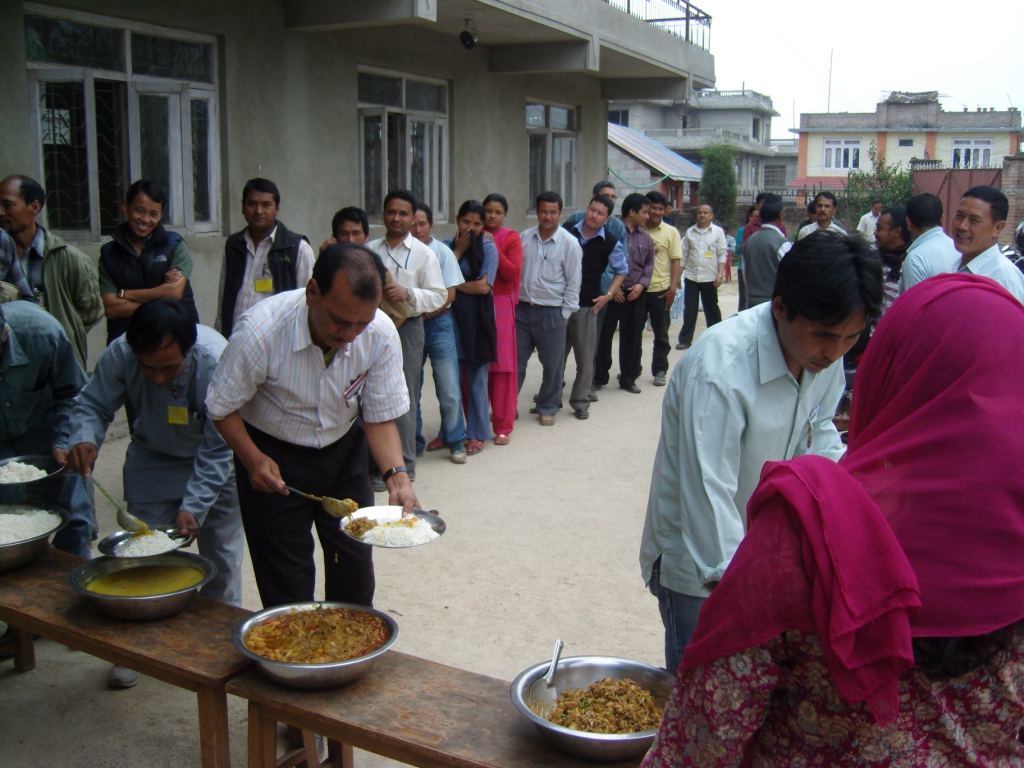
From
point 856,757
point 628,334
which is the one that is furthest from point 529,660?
point 628,334

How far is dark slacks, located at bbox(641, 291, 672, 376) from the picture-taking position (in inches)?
376

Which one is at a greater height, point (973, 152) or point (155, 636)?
point (973, 152)

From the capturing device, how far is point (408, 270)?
5.98 meters

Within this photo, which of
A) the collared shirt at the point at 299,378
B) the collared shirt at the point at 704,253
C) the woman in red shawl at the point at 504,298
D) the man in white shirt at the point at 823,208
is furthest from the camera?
the collared shirt at the point at 704,253

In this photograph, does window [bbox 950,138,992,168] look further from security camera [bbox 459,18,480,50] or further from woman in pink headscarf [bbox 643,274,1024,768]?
woman in pink headscarf [bbox 643,274,1024,768]

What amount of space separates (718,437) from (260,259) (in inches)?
161

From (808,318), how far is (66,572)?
2594mm

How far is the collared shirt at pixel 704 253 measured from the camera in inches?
426

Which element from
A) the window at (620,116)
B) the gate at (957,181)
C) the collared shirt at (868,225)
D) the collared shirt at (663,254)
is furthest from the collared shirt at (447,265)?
the window at (620,116)

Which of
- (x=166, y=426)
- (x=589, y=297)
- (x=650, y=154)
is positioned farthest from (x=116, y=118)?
(x=650, y=154)

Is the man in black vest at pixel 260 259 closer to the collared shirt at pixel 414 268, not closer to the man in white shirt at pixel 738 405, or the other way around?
the collared shirt at pixel 414 268

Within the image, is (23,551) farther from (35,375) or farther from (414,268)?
(414,268)

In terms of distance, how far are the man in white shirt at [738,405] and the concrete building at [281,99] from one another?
532 centimetres

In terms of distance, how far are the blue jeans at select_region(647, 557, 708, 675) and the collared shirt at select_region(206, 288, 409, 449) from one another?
46.5 inches
